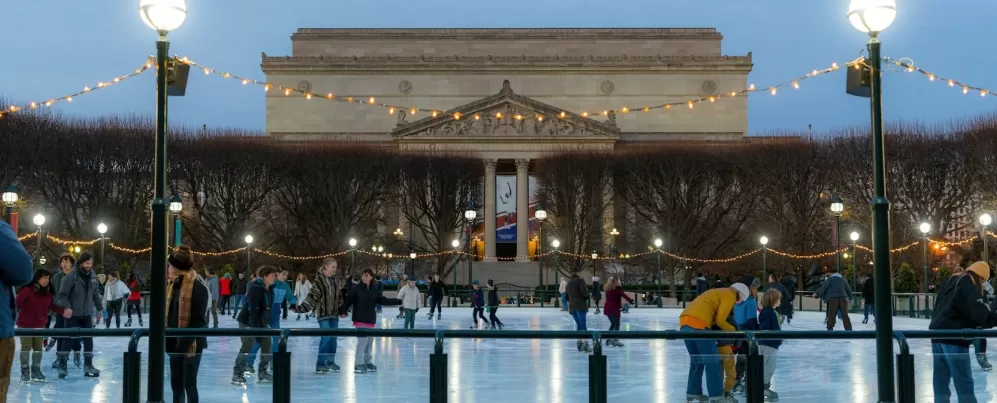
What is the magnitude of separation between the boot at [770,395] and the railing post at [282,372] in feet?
14.0

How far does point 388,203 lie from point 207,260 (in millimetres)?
10858

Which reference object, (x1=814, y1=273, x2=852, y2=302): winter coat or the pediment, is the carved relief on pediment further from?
(x1=814, y1=273, x2=852, y2=302): winter coat

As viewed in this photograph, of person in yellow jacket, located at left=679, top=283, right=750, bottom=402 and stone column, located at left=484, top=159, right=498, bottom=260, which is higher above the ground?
stone column, located at left=484, top=159, right=498, bottom=260

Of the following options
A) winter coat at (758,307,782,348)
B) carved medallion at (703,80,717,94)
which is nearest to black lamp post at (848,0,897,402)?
winter coat at (758,307,782,348)

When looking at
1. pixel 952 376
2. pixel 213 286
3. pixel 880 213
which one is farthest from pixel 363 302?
pixel 213 286

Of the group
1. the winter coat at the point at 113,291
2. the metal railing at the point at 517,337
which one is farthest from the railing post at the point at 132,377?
the winter coat at the point at 113,291

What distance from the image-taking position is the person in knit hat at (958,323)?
10.5 metres

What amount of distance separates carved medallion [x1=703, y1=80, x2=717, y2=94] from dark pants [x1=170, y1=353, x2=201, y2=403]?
63177 mm

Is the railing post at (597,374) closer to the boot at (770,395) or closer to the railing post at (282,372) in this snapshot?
the boot at (770,395)

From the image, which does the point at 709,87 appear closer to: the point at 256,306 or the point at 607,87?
the point at 607,87

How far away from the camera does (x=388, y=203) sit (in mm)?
58969

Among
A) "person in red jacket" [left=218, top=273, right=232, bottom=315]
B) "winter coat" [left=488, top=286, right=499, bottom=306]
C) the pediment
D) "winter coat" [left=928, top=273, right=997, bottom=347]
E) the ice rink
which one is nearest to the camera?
the ice rink

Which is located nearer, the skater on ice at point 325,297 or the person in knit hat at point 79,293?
the person in knit hat at point 79,293

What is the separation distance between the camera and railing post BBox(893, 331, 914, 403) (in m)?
10.5
